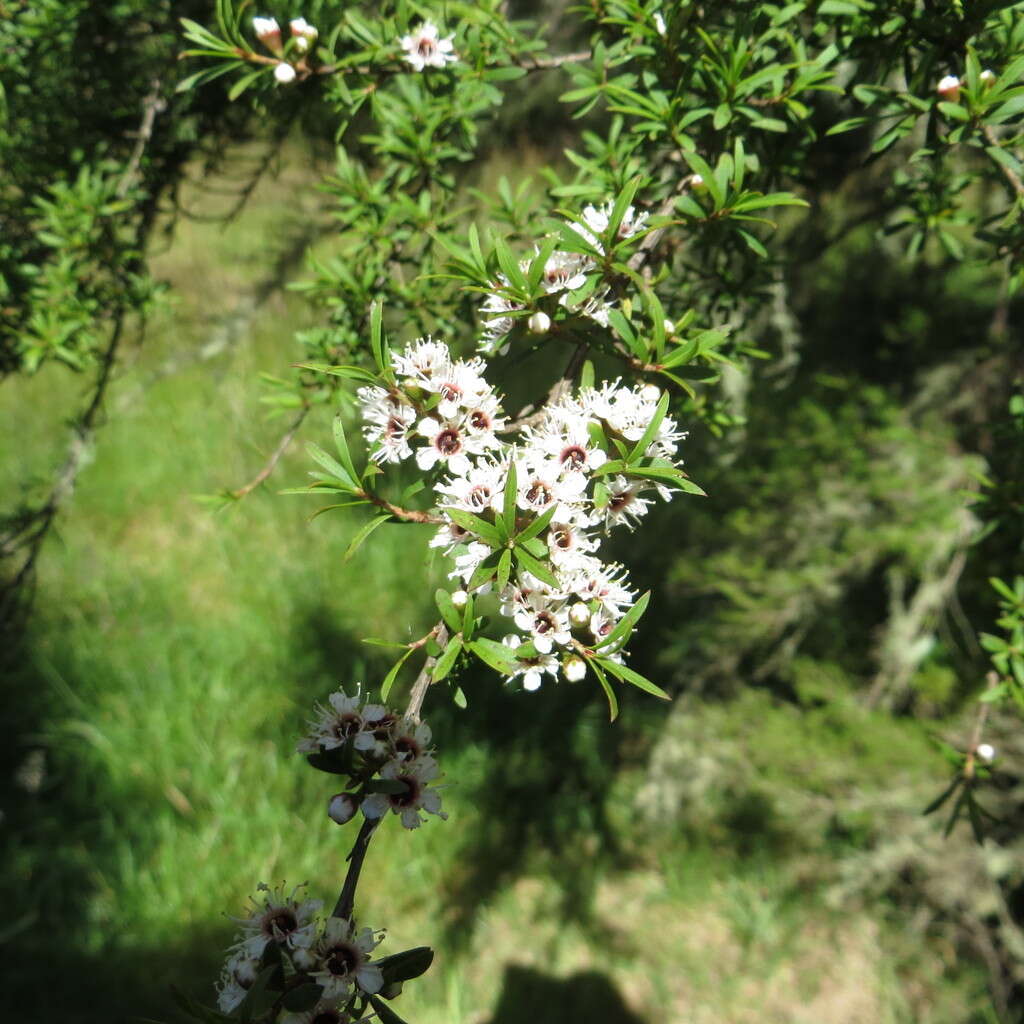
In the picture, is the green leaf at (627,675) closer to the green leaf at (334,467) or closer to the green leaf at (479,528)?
the green leaf at (479,528)

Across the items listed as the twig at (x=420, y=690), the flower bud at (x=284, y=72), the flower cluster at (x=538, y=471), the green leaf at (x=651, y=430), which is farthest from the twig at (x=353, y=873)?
the flower bud at (x=284, y=72)

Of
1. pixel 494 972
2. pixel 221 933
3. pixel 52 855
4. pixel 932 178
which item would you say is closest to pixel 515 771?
pixel 494 972

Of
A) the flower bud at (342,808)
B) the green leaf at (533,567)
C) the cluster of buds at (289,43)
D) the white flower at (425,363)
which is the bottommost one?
the flower bud at (342,808)

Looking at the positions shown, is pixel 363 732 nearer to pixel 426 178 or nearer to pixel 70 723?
pixel 426 178

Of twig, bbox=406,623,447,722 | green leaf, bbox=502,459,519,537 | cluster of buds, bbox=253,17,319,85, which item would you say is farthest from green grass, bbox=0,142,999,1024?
green leaf, bbox=502,459,519,537

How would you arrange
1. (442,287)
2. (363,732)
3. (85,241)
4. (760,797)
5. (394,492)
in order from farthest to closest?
(394,492) < (760,797) < (85,241) < (442,287) < (363,732)

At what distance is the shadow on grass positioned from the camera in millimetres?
2631

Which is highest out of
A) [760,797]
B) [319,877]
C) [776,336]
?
[776,336]

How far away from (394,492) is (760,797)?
1709mm

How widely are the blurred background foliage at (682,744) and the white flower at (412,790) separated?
1.66 meters

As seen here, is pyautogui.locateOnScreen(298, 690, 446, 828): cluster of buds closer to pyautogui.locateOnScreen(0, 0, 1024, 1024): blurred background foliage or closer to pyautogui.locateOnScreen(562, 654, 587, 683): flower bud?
pyautogui.locateOnScreen(562, 654, 587, 683): flower bud

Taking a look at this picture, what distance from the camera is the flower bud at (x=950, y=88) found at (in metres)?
1.07

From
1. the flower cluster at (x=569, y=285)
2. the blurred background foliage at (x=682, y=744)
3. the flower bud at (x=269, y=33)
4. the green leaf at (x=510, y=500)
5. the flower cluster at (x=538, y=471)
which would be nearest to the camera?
the green leaf at (x=510, y=500)

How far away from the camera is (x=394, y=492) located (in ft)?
10.6
